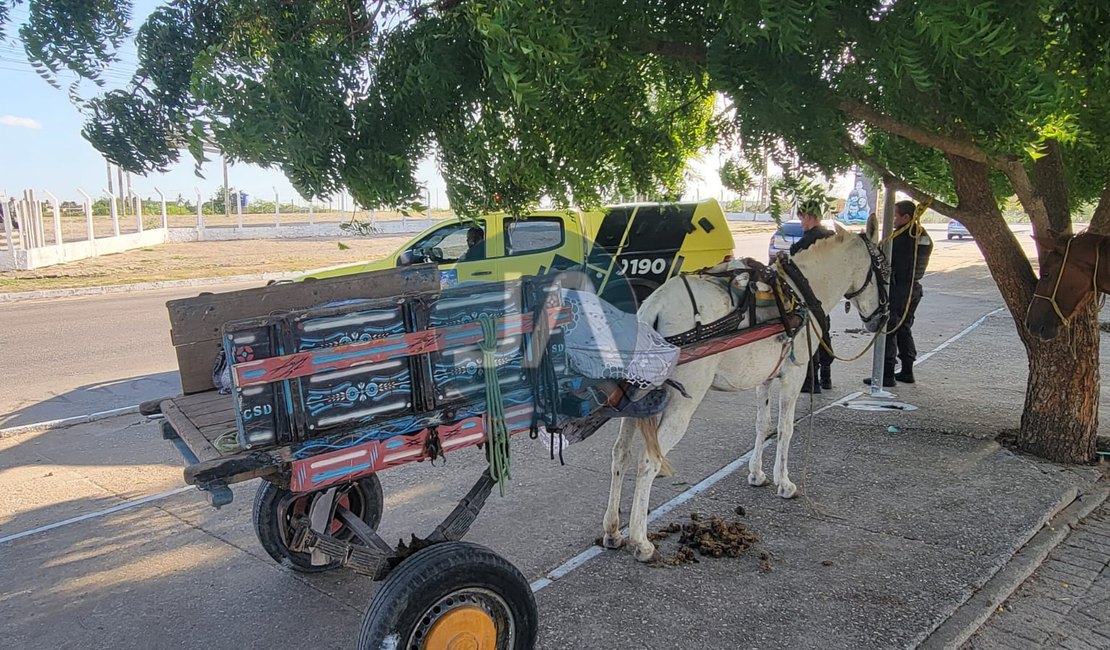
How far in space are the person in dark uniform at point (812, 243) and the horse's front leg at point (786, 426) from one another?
0.12 m

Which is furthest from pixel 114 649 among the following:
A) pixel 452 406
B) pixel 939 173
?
pixel 939 173

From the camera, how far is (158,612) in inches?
143

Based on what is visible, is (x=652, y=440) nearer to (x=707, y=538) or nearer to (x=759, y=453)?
(x=707, y=538)

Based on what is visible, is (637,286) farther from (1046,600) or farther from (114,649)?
(114,649)

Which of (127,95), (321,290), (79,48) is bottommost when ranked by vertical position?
(321,290)

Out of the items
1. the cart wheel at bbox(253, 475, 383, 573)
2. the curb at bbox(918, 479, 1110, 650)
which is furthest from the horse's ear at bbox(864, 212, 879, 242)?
the cart wheel at bbox(253, 475, 383, 573)

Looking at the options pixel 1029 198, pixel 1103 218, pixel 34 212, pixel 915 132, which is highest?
pixel 34 212

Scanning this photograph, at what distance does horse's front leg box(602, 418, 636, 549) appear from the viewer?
419 cm

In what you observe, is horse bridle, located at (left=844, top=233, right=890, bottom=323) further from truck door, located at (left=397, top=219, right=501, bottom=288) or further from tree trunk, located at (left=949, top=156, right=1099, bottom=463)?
truck door, located at (left=397, top=219, right=501, bottom=288)

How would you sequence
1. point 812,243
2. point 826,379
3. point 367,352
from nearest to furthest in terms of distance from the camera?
point 367,352 → point 812,243 → point 826,379

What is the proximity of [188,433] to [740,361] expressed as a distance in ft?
9.67

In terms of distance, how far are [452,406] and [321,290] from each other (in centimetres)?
92

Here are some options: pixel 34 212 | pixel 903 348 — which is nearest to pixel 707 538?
pixel 903 348

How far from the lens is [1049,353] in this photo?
5250 mm
